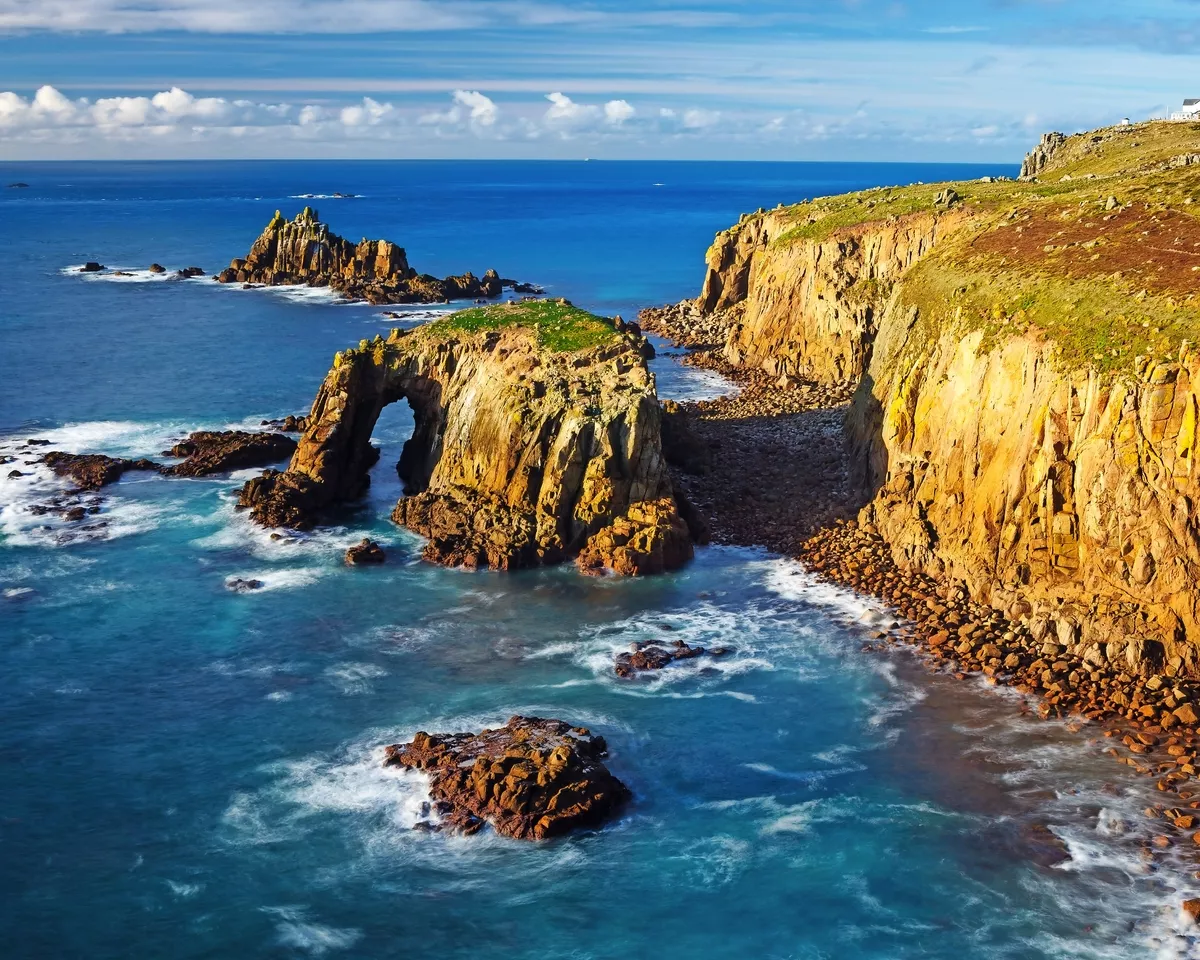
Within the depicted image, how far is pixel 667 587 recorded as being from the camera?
172ft

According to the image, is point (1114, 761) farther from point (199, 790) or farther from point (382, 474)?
point (382, 474)

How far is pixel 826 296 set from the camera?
86938mm

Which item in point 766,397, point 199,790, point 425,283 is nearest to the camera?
point 199,790

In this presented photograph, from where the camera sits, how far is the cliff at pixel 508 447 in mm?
54906

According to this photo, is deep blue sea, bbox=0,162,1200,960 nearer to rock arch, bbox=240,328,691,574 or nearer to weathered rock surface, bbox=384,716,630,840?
weathered rock surface, bbox=384,716,630,840

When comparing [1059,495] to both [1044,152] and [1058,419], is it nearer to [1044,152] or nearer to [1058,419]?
[1058,419]

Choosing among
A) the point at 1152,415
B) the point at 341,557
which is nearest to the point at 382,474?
the point at 341,557

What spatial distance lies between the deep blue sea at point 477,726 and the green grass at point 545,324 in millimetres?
11771

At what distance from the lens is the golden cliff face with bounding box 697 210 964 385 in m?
84.1

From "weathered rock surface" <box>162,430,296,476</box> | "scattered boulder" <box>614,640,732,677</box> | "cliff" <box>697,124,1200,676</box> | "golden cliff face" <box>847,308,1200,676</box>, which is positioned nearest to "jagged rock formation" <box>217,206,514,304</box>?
"weathered rock surface" <box>162,430,296,476</box>

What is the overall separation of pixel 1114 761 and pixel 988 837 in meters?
6.30

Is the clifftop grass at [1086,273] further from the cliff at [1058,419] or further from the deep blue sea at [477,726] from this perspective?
the deep blue sea at [477,726]

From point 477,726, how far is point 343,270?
393 ft

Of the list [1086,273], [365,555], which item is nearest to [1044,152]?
[1086,273]
